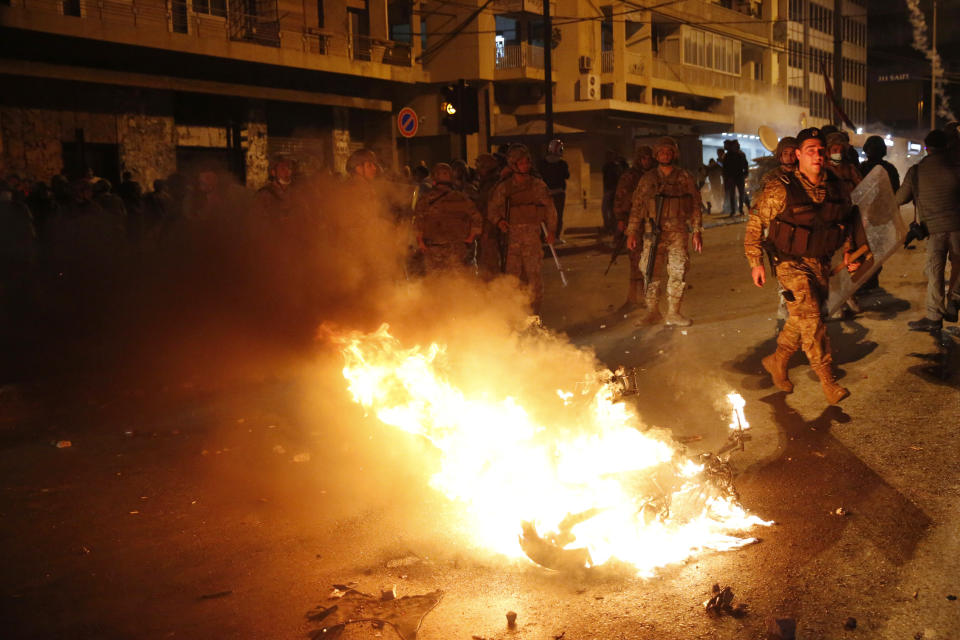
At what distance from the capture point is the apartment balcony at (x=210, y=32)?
1786 centimetres

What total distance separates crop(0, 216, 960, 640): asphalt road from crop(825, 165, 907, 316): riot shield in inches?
23.8

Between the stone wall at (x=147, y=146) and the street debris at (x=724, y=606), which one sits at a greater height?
the stone wall at (x=147, y=146)

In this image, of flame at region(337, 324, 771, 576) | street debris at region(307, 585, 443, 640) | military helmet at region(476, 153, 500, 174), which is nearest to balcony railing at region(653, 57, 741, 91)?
military helmet at region(476, 153, 500, 174)

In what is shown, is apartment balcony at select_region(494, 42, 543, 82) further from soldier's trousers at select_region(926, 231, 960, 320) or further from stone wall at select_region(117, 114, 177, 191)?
soldier's trousers at select_region(926, 231, 960, 320)

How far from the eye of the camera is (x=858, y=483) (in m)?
4.94

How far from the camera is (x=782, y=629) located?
3.29 meters

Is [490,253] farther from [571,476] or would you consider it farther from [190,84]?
[190,84]

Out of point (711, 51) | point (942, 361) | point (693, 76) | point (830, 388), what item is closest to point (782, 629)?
point (830, 388)

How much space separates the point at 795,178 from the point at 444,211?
395 cm

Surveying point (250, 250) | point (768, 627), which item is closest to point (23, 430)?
point (250, 250)

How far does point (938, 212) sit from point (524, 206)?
3.95 m

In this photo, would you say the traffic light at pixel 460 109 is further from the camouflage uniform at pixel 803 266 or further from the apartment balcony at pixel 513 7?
the apartment balcony at pixel 513 7

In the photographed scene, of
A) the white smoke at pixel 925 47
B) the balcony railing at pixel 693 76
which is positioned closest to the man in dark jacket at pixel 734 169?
the balcony railing at pixel 693 76

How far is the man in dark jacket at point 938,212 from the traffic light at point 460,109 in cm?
1057
